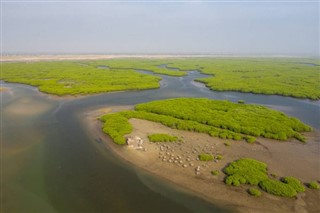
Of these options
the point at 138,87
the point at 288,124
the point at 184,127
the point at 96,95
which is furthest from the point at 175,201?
the point at 138,87

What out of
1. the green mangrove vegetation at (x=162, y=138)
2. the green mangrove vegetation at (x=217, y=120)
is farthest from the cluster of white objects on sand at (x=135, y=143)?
the green mangrove vegetation at (x=162, y=138)

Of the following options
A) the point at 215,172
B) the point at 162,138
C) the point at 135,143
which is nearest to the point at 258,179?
the point at 215,172

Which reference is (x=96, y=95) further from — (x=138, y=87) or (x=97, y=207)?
(x=97, y=207)

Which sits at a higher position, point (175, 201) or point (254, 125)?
point (254, 125)

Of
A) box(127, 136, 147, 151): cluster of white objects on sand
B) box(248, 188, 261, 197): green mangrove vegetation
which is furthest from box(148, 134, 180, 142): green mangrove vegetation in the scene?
box(248, 188, 261, 197): green mangrove vegetation

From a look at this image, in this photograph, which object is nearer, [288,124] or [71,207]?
[71,207]

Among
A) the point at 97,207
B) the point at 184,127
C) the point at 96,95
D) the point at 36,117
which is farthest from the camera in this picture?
the point at 96,95

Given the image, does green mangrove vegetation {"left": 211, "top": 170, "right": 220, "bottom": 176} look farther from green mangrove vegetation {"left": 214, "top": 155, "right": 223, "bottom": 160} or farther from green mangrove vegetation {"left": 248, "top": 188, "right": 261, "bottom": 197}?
green mangrove vegetation {"left": 248, "top": 188, "right": 261, "bottom": 197}
